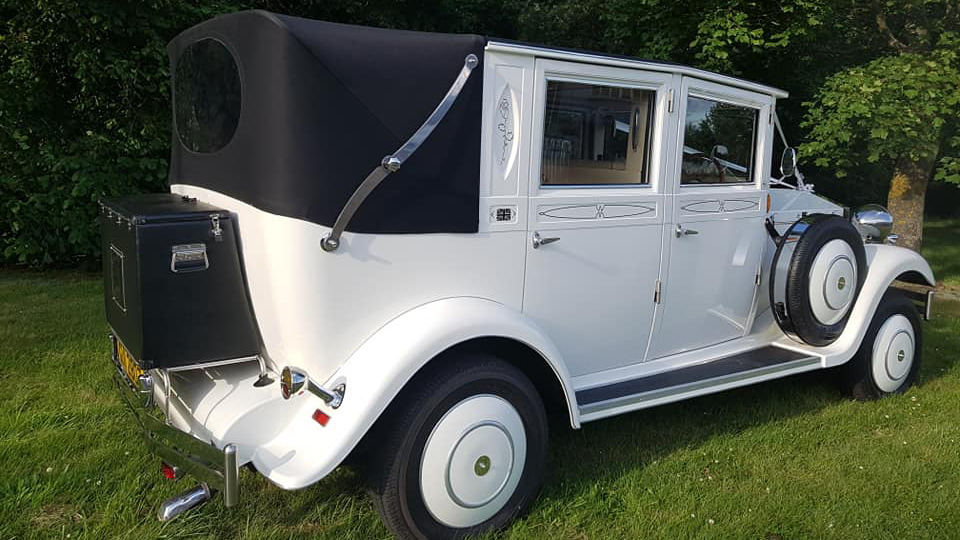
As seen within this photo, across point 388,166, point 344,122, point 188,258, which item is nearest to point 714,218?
point 388,166

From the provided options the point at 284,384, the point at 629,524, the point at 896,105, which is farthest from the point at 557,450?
the point at 896,105

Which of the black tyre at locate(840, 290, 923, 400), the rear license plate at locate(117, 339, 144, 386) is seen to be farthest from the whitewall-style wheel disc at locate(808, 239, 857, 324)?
the rear license plate at locate(117, 339, 144, 386)

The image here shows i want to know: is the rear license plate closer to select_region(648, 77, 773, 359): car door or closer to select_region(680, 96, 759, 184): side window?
select_region(648, 77, 773, 359): car door

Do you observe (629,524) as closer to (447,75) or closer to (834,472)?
(834,472)

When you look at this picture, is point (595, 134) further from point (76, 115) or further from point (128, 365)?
point (76, 115)

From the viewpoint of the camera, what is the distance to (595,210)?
357 centimetres

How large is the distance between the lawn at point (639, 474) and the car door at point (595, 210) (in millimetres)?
640

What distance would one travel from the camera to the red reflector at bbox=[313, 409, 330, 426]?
281 cm

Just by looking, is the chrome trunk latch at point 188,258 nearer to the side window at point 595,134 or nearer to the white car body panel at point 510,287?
the white car body panel at point 510,287

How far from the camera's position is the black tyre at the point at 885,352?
4.79 metres

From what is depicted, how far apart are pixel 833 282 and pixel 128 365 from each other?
3822 millimetres

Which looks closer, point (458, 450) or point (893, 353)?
point (458, 450)

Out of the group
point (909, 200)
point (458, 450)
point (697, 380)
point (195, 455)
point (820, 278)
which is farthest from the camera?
point (909, 200)

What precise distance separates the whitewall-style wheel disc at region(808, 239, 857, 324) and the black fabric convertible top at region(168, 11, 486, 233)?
2263mm
